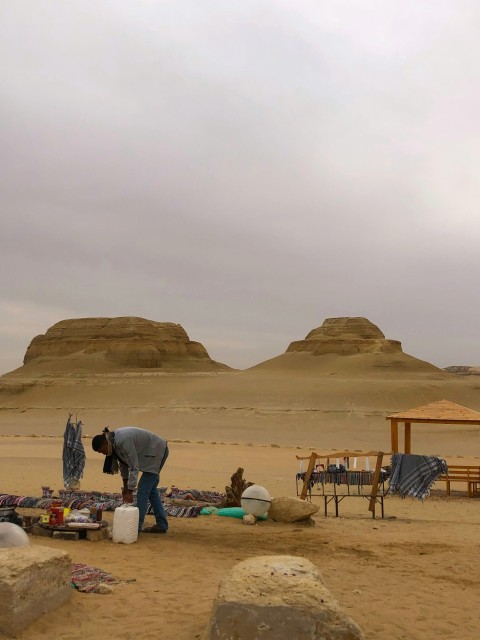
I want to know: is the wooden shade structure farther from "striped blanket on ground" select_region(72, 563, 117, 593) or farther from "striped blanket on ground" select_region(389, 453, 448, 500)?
"striped blanket on ground" select_region(72, 563, 117, 593)

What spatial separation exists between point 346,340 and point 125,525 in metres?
80.8

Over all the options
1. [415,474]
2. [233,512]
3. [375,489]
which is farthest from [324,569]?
[415,474]

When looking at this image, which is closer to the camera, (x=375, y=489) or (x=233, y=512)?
(x=233, y=512)

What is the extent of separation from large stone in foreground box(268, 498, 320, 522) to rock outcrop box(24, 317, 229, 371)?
73.5 meters

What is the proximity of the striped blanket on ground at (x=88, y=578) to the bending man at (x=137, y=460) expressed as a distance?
1706 millimetres

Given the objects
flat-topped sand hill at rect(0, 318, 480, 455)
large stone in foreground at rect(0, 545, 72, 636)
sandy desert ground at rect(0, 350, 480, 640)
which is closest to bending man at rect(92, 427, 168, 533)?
sandy desert ground at rect(0, 350, 480, 640)

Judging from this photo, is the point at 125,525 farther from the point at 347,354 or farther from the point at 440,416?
the point at 347,354

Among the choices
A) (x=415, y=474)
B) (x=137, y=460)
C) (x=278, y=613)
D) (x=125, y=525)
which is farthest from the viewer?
(x=415, y=474)

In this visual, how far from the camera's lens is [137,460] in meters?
7.91

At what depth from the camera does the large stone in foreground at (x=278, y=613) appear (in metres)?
4.11

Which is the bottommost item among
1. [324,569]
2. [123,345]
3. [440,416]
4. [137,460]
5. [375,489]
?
[324,569]

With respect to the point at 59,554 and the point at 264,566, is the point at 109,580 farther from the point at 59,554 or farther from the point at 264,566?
the point at 264,566

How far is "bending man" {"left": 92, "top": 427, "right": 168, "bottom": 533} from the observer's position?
7871 millimetres

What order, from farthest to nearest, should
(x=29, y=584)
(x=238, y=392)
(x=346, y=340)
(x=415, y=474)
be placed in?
(x=346, y=340)
(x=238, y=392)
(x=415, y=474)
(x=29, y=584)
